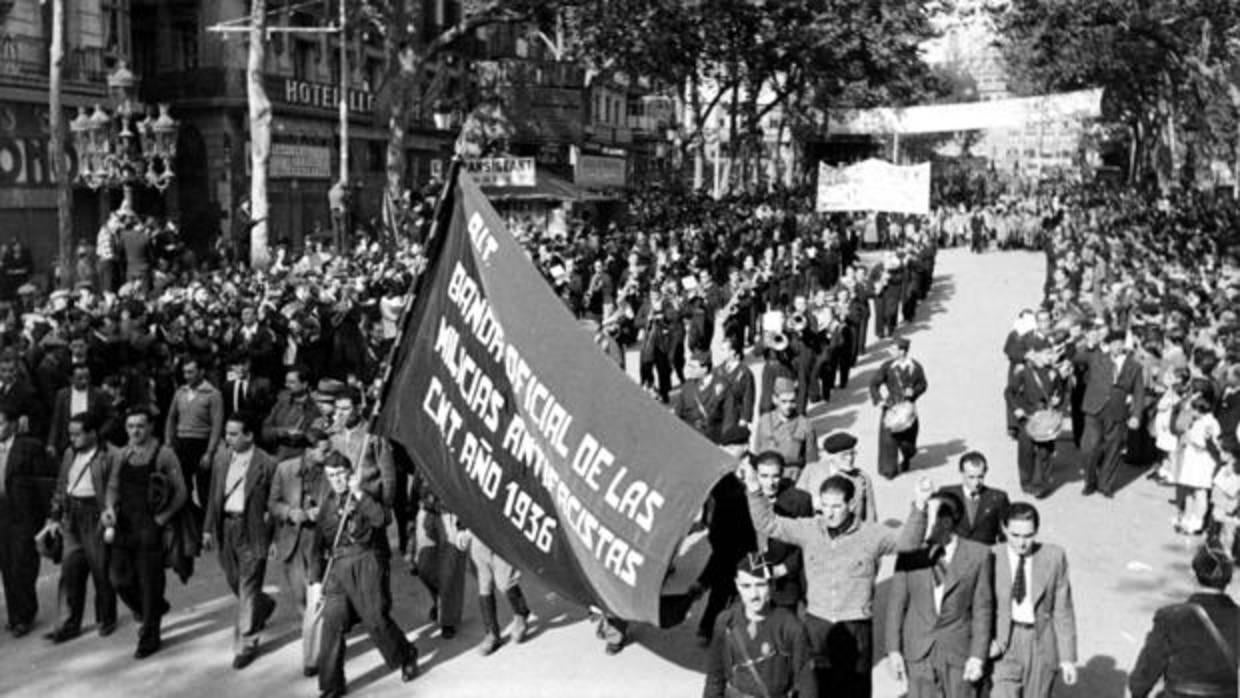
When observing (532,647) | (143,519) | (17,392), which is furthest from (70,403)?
(532,647)

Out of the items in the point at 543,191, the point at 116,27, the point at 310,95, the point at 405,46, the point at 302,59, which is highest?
the point at 302,59

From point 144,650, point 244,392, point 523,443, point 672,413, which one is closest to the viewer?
point 672,413

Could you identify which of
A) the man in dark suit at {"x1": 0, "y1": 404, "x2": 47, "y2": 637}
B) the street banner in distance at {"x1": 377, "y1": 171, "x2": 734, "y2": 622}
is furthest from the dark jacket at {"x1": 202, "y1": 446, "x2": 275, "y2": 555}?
the street banner in distance at {"x1": 377, "y1": 171, "x2": 734, "y2": 622}

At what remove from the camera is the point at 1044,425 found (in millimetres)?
11820

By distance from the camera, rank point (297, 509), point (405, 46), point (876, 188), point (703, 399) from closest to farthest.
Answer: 1. point (297, 509)
2. point (703, 399)
3. point (405, 46)
4. point (876, 188)

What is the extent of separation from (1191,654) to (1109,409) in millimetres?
7194

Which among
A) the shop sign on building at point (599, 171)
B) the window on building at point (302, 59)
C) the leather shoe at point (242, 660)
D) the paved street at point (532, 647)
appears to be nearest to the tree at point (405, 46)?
the shop sign on building at point (599, 171)

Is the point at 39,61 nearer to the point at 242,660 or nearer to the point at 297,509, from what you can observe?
the point at 297,509

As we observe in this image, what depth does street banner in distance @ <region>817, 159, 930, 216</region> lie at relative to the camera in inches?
1129

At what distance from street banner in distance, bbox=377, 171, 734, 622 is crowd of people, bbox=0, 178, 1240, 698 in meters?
0.50

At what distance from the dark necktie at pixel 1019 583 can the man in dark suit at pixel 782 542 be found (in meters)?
1.02

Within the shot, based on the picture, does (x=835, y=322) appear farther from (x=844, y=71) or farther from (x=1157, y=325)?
(x=844, y=71)

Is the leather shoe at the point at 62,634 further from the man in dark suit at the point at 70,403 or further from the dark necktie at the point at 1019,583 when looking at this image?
the dark necktie at the point at 1019,583

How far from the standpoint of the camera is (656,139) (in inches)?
2842
